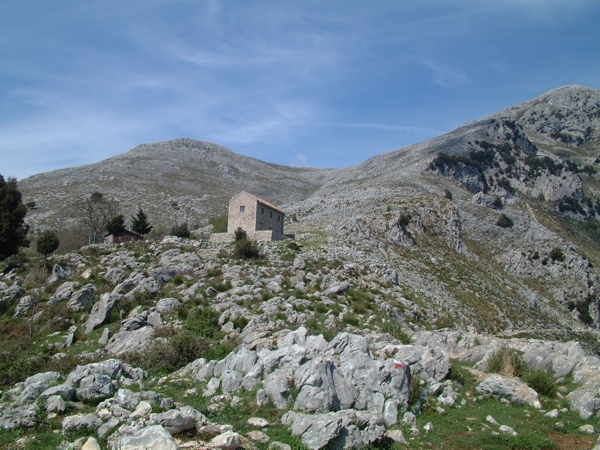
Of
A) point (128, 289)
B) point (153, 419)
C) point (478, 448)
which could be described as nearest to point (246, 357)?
point (153, 419)

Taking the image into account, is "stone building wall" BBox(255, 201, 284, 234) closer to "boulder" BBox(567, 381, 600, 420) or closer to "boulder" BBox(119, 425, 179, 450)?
"boulder" BBox(567, 381, 600, 420)

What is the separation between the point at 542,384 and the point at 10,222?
3934cm

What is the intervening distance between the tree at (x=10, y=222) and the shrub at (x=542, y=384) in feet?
126

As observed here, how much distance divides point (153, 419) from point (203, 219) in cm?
7504

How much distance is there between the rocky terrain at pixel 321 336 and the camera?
34.1 ft

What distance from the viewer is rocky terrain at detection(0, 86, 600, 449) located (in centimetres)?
1038

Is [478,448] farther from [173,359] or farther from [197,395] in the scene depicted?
[173,359]

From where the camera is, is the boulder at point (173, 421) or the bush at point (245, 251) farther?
the bush at point (245, 251)

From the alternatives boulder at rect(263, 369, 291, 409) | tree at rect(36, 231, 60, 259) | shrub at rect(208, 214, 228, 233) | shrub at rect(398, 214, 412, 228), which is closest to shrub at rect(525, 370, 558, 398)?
boulder at rect(263, 369, 291, 409)

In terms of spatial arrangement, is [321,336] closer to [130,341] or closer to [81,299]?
[130,341]

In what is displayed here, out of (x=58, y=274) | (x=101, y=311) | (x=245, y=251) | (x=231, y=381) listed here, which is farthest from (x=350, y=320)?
(x=58, y=274)

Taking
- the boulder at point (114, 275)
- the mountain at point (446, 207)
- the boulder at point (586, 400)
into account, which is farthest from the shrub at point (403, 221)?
the boulder at point (586, 400)

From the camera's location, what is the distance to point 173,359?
15.6m

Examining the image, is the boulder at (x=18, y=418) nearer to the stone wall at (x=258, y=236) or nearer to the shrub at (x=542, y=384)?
the shrub at (x=542, y=384)
